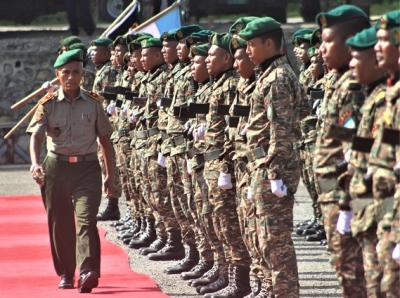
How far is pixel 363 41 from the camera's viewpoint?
5.59 meters

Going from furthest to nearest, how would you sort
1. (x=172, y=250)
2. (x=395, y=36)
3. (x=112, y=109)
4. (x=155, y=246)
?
(x=112, y=109)
(x=155, y=246)
(x=172, y=250)
(x=395, y=36)

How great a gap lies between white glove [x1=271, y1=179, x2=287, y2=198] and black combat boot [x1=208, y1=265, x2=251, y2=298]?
1.35 m

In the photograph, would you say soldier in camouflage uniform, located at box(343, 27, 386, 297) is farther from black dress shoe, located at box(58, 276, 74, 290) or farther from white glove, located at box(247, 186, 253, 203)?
black dress shoe, located at box(58, 276, 74, 290)

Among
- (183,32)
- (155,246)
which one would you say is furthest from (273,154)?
(155,246)

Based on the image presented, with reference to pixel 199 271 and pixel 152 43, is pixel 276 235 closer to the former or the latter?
pixel 199 271

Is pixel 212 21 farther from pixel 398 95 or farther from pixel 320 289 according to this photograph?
pixel 398 95

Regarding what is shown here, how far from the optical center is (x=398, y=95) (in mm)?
5109

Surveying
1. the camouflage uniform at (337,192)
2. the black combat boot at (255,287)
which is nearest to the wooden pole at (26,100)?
the black combat boot at (255,287)

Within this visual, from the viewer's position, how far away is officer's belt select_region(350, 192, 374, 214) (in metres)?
5.46

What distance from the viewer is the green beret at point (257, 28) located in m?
7.12

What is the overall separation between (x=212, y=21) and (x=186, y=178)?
12215 millimetres

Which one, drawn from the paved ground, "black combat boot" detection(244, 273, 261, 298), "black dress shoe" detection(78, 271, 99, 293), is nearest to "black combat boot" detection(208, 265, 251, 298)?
"black combat boot" detection(244, 273, 261, 298)

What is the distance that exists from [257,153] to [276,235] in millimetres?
559

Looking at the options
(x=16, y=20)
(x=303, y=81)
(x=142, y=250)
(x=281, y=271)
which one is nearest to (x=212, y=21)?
(x=16, y=20)
